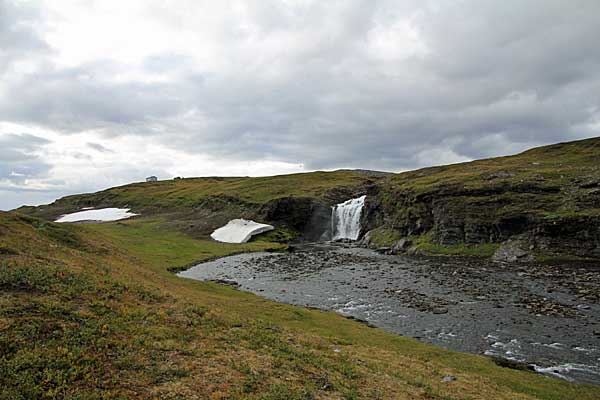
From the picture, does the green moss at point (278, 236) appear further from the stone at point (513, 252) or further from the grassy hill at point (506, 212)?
the stone at point (513, 252)

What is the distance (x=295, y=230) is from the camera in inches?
4606

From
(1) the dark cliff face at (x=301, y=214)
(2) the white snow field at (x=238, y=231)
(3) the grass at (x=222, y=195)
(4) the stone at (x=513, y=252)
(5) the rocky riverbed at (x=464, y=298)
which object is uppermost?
(3) the grass at (x=222, y=195)

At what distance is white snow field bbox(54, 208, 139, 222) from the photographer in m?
148

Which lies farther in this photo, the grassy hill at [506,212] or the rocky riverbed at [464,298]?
the grassy hill at [506,212]

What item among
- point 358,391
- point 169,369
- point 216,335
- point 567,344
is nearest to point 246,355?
point 216,335

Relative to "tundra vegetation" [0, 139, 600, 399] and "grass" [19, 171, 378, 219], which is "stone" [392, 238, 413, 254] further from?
"grass" [19, 171, 378, 219]

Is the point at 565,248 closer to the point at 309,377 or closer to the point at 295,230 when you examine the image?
the point at 309,377

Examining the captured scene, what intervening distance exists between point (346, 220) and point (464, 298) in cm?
7360

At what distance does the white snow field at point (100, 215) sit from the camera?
14805 centimetres

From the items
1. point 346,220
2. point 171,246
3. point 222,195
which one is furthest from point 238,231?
point 222,195

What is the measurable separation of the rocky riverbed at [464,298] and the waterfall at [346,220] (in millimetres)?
40721

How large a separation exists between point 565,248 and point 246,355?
6096 cm

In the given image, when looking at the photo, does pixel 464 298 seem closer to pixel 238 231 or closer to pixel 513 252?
pixel 513 252

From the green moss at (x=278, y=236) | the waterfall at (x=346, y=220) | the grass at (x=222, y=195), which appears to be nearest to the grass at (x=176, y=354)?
the green moss at (x=278, y=236)
